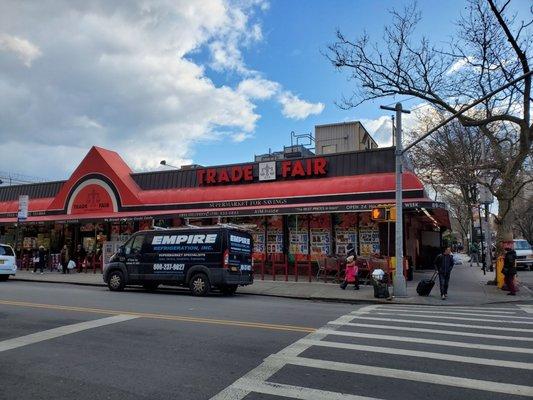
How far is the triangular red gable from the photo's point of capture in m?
26.5

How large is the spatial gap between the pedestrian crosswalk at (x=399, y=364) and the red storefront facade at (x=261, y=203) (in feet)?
29.7

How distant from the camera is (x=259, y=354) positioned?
705cm

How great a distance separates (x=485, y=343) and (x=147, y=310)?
24.5 ft

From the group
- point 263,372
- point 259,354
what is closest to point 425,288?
point 259,354

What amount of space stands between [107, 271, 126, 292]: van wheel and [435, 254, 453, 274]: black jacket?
430 inches

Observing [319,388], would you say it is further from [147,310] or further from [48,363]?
[147,310]

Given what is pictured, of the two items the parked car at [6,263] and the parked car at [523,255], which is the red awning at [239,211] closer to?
the parked car at [6,263]

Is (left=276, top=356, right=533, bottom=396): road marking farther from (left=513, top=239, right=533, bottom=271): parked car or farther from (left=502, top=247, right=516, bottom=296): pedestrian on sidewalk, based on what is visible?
(left=513, top=239, right=533, bottom=271): parked car

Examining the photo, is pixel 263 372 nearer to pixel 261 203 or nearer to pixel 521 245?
pixel 261 203

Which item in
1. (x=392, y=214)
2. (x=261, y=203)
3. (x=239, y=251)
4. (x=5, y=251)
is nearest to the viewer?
(x=392, y=214)

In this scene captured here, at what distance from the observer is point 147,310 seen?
1172cm

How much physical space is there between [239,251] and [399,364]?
10459 millimetres

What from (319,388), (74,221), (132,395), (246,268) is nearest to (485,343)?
(319,388)

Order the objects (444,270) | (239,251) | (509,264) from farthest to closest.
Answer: (509,264)
(239,251)
(444,270)
